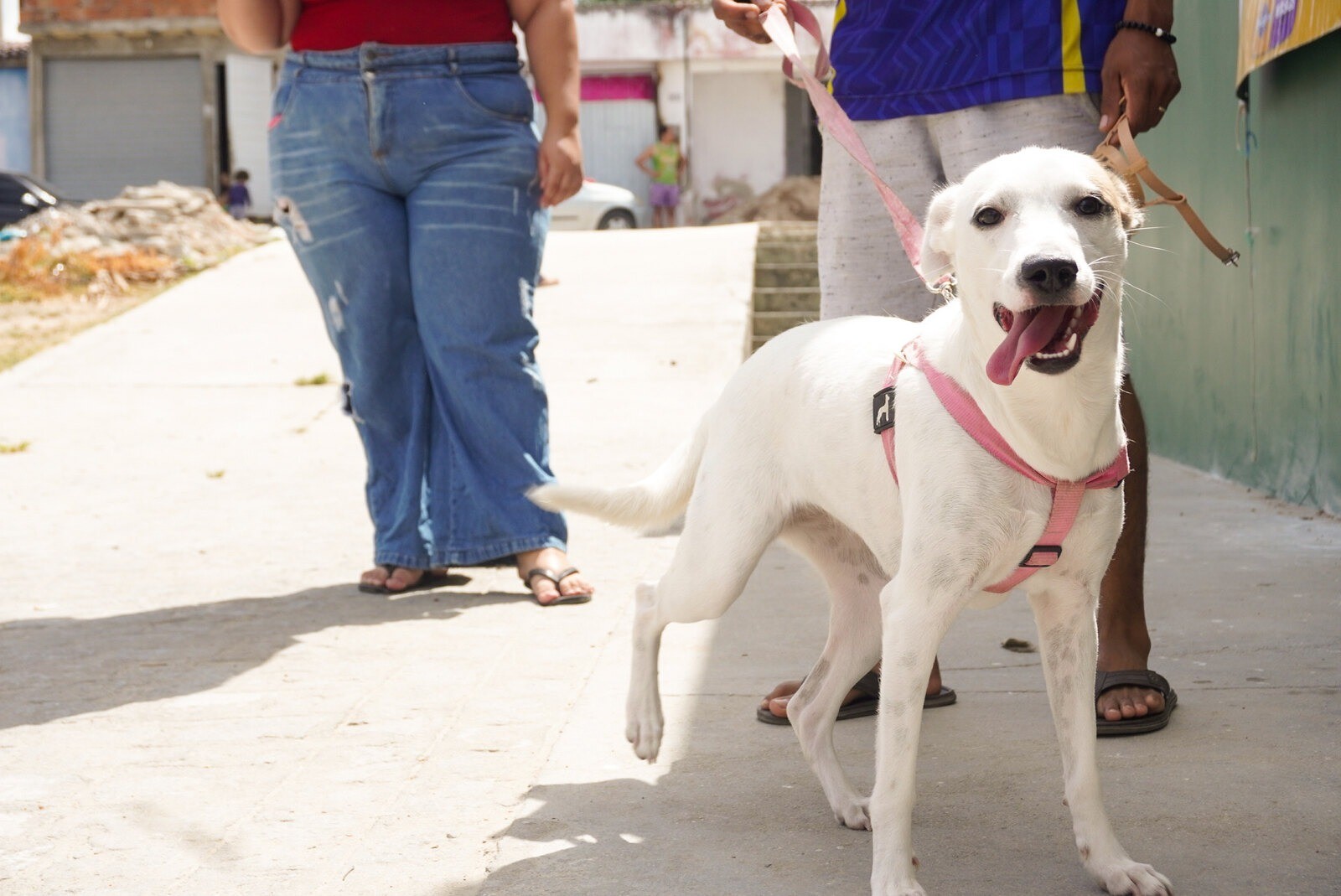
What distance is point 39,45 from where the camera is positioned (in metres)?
26.7

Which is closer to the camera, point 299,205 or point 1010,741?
point 1010,741

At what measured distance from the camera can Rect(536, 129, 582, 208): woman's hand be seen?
14.1 ft

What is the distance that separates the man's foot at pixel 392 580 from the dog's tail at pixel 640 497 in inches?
59.4

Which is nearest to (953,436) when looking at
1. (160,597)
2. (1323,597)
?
(1323,597)

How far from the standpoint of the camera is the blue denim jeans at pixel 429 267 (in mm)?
4191

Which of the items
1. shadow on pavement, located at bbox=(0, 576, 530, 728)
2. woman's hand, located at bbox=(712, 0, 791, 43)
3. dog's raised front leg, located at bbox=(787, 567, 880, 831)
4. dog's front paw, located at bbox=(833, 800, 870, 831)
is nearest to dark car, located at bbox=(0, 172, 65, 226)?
shadow on pavement, located at bbox=(0, 576, 530, 728)

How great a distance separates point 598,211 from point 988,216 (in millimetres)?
20792

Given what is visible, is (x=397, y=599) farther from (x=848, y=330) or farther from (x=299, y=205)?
(x=848, y=330)

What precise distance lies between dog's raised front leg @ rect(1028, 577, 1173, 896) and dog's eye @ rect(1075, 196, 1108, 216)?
58 centimetres

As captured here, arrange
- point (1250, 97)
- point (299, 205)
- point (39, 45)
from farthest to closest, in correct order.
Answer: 1. point (39, 45)
2. point (1250, 97)
3. point (299, 205)

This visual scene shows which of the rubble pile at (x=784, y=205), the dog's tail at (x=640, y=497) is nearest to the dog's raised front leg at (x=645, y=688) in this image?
the dog's tail at (x=640, y=497)

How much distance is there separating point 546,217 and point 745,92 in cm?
2406

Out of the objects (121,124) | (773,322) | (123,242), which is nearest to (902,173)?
(773,322)

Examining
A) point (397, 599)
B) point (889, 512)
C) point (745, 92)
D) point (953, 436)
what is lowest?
point (397, 599)
